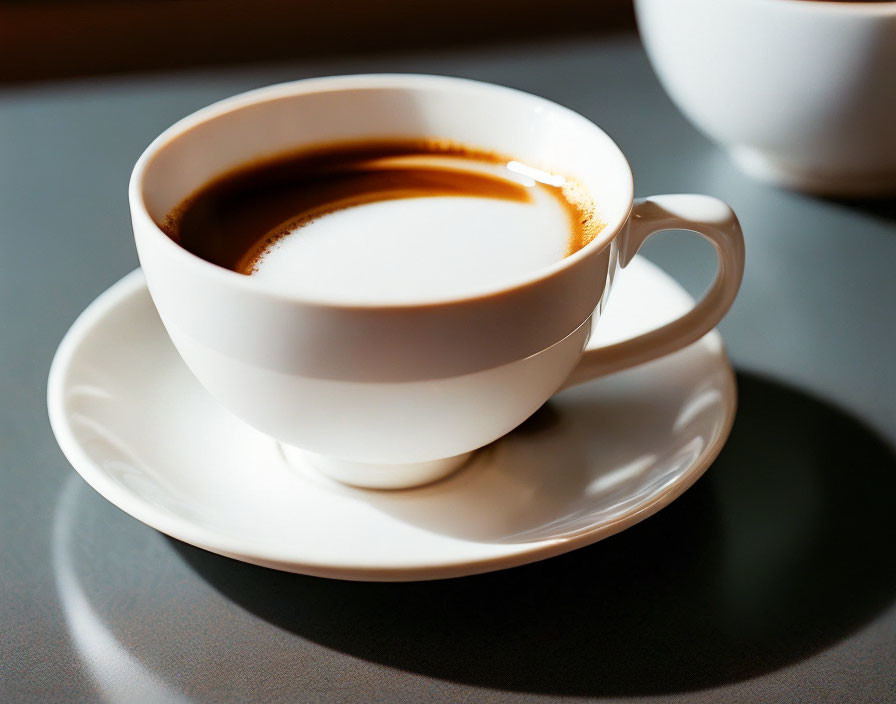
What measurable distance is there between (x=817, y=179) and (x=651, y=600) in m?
0.62

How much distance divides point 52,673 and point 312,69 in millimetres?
942

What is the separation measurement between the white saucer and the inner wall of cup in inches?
5.3

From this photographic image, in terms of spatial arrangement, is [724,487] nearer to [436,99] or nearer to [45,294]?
[436,99]

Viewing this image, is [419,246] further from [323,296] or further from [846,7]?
[846,7]

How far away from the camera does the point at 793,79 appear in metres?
0.96

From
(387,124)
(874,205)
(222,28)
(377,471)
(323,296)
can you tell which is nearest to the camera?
(323,296)

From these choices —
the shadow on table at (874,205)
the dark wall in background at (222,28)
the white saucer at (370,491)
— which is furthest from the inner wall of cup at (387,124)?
the dark wall in background at (222,28)

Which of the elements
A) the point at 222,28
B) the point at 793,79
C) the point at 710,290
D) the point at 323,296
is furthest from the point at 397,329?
the point at 222,28

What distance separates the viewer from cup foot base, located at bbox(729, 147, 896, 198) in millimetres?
1065

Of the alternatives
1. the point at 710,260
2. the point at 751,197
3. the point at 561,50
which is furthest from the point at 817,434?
the point at 561,50

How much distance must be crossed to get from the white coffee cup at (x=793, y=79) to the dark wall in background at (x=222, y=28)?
50 cm

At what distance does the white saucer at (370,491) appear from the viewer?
0.56 meters

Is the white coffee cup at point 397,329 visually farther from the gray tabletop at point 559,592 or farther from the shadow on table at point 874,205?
the shadow on table at point 874,205

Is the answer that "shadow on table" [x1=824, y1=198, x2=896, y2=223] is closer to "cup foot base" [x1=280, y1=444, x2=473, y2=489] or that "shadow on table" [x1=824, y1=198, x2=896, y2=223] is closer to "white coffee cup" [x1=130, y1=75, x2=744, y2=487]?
"white coffee cup" [x1=130, y1=75, x2=744, y2=487]
